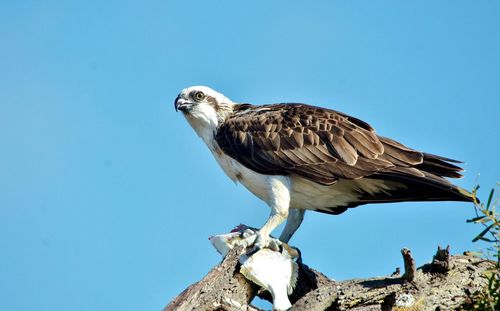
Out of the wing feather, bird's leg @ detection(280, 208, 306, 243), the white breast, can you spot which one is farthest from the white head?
bird's leg @ detection(280, 208, 306, 243)

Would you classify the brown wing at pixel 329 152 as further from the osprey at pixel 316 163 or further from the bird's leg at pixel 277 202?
the bird's leg at pixel 277 202

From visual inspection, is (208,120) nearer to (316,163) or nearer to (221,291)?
(316,163)

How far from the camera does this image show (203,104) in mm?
11859

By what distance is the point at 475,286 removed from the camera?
7.29 m

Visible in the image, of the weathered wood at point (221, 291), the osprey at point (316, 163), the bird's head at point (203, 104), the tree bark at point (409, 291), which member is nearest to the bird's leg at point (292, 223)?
the osprey at point (316, 163)

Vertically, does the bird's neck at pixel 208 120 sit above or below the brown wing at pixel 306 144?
above

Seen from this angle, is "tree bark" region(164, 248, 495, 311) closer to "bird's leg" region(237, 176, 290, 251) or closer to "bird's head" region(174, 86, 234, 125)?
"bird's leg" region(237, 176, 290, 251)

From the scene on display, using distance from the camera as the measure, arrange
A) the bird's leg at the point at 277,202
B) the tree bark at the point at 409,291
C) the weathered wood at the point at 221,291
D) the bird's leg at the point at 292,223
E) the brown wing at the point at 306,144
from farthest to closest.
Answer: the bird's leg at the point at 292,223 → the brown wing at the point at 306,144 → the bird's leg at the point at 277,202 → the weathered wood at the point at 221,291 → the tree bark at the point at 409,291

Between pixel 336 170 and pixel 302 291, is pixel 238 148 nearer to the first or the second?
pixel 336 170

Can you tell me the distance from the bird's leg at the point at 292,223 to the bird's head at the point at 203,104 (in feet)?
5.65

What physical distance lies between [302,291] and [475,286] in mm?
2125

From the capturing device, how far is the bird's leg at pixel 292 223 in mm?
11000

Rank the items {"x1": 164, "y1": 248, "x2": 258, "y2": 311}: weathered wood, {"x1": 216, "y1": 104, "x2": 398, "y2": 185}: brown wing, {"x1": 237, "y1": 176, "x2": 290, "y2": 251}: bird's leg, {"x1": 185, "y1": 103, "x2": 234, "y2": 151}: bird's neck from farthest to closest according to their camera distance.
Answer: {"x1": 185, "y1": 103, "x2": 234, "y2": 151}: bird's neck < {"x1": 216, "y1": 104, "x2": 398, "y2": 185}: brown wing < {"x1": 237, "y1": 176, "x2": 290, "y2": 251}: bird's leg < {"x1": 164, "y1": 248, "x2": 258, "y2": 311}: weathered wood

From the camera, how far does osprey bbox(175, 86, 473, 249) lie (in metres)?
10.4
